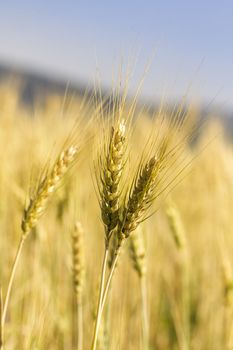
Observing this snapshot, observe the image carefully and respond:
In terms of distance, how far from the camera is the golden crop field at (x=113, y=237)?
3.00 feet

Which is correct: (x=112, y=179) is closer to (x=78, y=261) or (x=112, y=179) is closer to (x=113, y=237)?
(x=113, y=237)

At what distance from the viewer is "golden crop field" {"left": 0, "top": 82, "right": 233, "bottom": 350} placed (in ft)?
3.00

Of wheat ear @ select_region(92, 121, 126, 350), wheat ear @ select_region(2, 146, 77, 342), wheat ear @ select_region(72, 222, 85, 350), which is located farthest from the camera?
wheat ear @ select_region(72, 222, 85, 350)

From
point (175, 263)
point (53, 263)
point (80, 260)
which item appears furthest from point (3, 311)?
point (175, 263)

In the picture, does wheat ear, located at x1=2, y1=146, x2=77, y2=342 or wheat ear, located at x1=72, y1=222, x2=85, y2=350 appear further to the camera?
wheat ear, located at x1=72, y1=222, x2=85, y2=350

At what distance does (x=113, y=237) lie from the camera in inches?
Result: 49.3

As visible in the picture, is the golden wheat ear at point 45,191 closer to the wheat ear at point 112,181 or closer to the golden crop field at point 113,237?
the golden crop field at point 113,237

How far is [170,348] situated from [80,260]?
55.4 inches

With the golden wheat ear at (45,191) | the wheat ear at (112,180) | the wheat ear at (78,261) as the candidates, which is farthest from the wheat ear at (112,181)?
the wheat ear at (78,261)

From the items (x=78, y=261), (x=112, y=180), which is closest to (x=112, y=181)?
(x=112, y=180)

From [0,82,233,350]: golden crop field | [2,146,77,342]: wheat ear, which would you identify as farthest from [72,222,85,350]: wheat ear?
[2,146,77,342]: wheat ear

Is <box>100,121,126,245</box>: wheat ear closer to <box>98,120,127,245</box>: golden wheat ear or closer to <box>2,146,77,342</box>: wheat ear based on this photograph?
<box>98,120,127,245</box>: golden wheat ear

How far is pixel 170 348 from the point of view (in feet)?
8.36

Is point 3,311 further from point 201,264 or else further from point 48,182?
point 201,264
